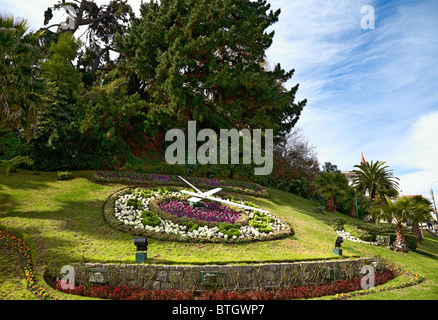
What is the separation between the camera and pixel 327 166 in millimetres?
42781

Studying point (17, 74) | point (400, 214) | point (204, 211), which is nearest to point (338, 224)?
point (400, 214)

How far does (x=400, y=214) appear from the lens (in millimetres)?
14547

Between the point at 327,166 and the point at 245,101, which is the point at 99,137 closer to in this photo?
the point at 245,101

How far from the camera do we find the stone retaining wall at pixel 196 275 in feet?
26.0

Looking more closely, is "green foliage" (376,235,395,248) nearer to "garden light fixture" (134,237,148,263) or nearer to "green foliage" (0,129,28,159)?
"garden light fixture" (134,237,148,263)

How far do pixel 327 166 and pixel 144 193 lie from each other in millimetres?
35024

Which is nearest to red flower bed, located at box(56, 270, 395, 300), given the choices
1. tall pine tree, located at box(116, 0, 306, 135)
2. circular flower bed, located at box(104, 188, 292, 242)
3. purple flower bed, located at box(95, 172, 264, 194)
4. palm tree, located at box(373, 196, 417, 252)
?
circular flower bed, located at box(104, 188, 292, 242)

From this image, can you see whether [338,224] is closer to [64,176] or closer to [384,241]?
[384,241]

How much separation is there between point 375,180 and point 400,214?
47.8ft
